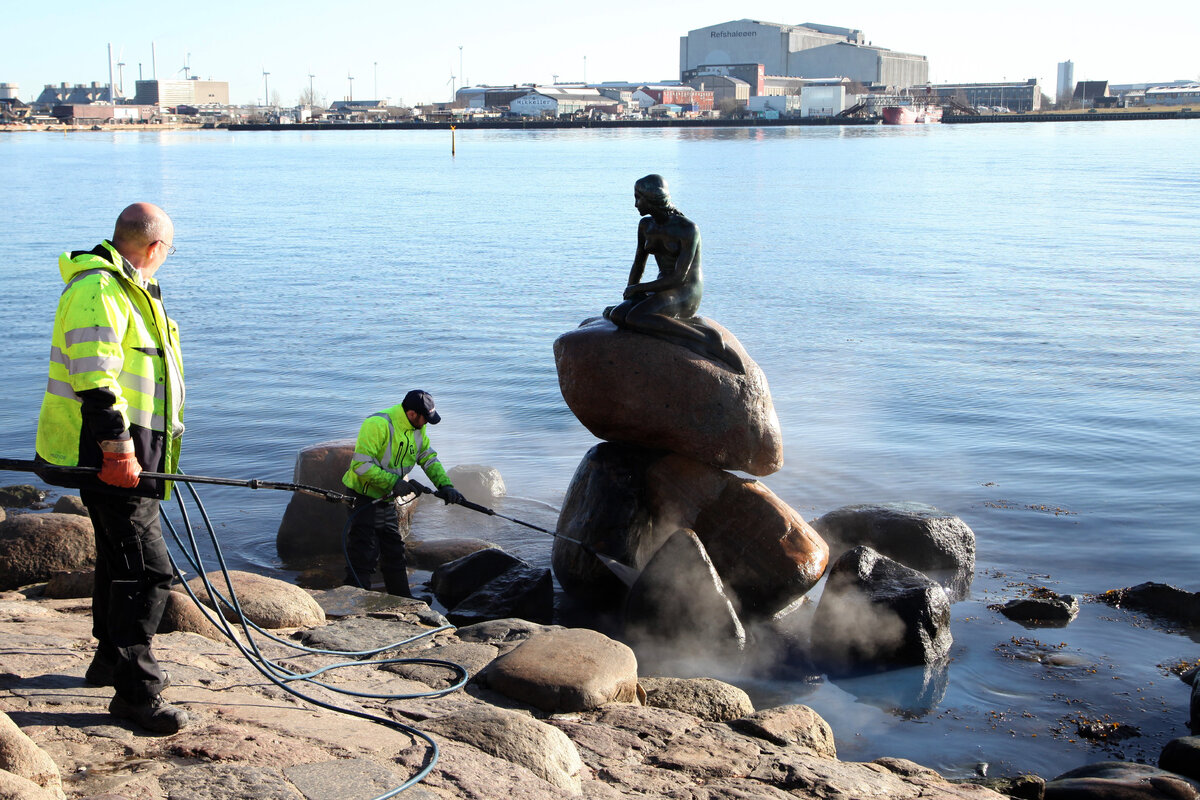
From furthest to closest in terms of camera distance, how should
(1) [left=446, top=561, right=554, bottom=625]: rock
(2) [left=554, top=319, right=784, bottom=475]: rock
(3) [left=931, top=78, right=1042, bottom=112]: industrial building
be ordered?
1. (3) [left=931, top=78, right=1042, bottom=112]: industrial building
2. (2) [left=554, top=319, right=784, bottom=475]: rock
3. (1) [left=446, top=561, right=554, bottom=625]: rock

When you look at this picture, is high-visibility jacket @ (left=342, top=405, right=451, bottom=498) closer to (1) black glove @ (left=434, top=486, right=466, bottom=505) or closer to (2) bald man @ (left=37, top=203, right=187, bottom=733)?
(1) black glove @ (left=434, top=486, right=466, bottom=505)

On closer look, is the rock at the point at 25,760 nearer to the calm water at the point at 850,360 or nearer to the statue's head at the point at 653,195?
the calm water at the point at 850,360

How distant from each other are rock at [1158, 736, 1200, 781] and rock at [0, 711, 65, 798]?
6.16 m

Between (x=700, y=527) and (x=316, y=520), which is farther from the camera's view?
(x=316, y=520)

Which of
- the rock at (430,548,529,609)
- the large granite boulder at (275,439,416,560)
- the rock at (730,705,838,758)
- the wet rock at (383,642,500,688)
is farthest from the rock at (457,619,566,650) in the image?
the large granite boulder at (275,439,416,560)

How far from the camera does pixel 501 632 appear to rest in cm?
775

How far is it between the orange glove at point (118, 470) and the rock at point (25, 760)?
1022mm

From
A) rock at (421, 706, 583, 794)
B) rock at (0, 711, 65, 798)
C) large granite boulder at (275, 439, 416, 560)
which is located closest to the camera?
rock at (0, 711, 65, 798)

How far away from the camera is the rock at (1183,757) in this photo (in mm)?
6578

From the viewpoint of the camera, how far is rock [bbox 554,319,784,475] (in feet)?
29.8

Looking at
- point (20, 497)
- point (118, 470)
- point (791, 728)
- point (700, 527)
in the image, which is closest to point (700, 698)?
point (791, 728)

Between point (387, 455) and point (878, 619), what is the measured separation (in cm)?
414

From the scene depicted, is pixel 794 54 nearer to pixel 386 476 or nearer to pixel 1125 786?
pixel 386 476

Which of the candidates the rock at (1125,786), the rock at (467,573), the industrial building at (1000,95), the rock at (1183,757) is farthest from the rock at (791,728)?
the industrial building at (1000,95)
